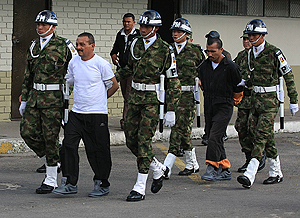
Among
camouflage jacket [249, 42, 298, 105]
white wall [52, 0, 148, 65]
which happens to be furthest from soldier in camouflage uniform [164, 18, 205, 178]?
white wall [52, 0, 148, 65]

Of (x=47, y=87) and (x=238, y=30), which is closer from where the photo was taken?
(x=47, y=87)

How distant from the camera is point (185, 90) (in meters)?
8.48

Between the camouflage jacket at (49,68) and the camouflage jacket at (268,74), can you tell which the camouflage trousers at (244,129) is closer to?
the camouflage jacket at (268,74)

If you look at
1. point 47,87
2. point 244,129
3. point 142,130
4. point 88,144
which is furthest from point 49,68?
point 244,129

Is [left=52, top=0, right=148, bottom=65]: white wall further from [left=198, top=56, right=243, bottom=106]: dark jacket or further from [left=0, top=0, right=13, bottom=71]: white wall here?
[left=198, top=56, right=243, bottom=106]: dark jacket

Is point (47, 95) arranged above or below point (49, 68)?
below

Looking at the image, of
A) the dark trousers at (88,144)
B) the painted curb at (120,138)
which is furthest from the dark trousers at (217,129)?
the painted curb at (120,138)

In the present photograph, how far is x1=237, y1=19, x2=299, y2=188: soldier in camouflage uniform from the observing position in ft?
25.7

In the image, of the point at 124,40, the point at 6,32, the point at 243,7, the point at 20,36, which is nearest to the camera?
the point at 124,40

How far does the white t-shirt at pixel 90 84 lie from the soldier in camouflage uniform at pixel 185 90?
1.71m

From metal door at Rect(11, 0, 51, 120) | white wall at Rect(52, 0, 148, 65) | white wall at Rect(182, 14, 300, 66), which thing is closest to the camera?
metal door at Rect(11, 0, 51, 120)

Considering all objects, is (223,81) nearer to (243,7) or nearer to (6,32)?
(6,32)

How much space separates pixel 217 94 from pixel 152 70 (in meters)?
1.34

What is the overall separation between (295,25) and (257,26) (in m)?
8.25
